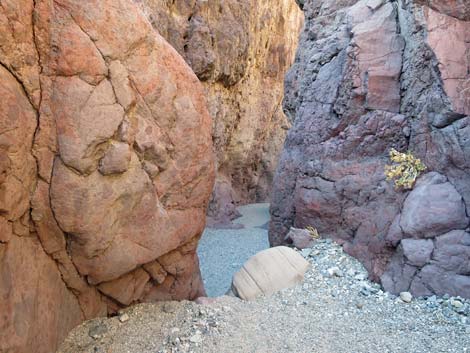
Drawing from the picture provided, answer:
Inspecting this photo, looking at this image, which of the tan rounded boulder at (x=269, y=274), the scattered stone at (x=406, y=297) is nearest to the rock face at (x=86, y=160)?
the tan rounded boulder at (x=269, y=274)

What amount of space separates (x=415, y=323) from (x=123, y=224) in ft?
9.02

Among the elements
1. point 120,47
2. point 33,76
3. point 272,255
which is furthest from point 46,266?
point 272,255

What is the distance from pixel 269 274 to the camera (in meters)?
4.41

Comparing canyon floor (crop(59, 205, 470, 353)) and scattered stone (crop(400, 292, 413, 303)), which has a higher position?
scattered stone (crop(400, 292, 413, 303))

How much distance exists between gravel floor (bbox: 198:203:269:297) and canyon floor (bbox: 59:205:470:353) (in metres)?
3.54

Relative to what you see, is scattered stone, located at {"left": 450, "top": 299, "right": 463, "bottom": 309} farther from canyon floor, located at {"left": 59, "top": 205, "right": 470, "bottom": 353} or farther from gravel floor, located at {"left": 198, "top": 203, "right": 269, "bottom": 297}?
gravel floor, located at {"left": 198, "top": 203, "right": 269, "bottom": 297}

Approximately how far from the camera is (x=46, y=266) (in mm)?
2918

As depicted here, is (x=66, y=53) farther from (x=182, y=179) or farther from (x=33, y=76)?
(x=182, y=179)

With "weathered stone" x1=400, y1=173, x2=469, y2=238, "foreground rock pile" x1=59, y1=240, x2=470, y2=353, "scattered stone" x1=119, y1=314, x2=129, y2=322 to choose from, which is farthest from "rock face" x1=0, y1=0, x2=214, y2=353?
"weathered stone" x1=400, y1=173, x2=469, y2=238

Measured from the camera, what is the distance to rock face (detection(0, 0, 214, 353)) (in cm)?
249

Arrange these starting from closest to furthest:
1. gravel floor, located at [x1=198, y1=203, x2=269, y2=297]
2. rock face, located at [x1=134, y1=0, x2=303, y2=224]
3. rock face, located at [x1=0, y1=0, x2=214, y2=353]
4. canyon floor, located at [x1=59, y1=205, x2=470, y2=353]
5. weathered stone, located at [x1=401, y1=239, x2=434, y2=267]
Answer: rock face, located at [x1=0, y1=0, x2=214, y2=353], canyon floor, located at [x1=59, y1=205, x2=470, y2=353], weathered stone, located at [x1=401, y1=239, x2=434, y2=267], gravel floor, located at [x1=198, y1=203, x2=269, y2=297], rock face, located at [x1=134, y1=0, x2=303, y2=224]

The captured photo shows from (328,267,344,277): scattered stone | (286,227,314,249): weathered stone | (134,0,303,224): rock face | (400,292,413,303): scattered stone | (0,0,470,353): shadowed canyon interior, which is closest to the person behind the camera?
(0,0,470,353): shadowed canyon interior

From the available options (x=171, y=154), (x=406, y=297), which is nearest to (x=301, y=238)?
(x=406, y=297)

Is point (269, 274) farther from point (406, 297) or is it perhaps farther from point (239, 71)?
point (239, 71)
